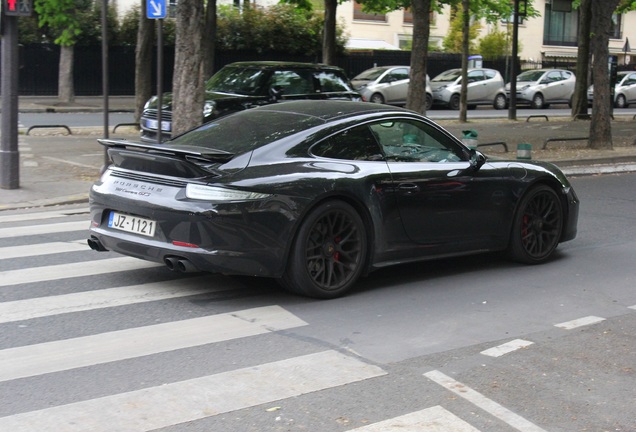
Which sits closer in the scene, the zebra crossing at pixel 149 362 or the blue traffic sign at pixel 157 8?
the zebra crossing at pixel 149 362

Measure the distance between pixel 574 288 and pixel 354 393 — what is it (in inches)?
135

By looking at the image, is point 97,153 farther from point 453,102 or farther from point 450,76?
point 450,76

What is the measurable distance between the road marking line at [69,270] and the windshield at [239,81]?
30.9 ft

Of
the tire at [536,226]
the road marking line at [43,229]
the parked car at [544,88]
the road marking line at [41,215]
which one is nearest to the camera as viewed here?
the tire at [536,226]

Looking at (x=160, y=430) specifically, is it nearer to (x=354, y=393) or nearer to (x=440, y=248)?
(x=354, y=393)

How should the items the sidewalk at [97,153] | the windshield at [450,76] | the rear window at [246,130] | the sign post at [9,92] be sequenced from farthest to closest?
the windshield at [450,76]
the sidewalk at [97,153]
the sign post at [9,92]
the rear window at [246,130]

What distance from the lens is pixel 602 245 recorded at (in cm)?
983

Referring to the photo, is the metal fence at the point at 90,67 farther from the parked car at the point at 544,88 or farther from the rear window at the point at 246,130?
the rear window at the point at 246,130

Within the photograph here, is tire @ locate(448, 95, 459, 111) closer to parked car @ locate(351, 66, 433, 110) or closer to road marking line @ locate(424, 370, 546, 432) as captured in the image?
parked car @ locate(351, 66, 433, 110)

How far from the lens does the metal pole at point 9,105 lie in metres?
12.4

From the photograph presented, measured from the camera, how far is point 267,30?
142 feet

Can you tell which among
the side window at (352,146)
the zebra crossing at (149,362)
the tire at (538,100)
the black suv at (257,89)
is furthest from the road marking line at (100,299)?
the tire at (538,100)

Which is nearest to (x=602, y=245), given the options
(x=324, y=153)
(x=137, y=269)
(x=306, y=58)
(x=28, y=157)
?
(x=324, y=153)

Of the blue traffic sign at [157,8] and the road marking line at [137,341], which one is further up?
the blue traffic sign at [157,8]
